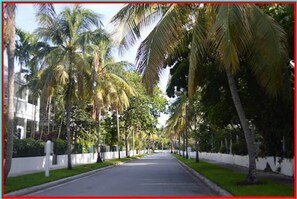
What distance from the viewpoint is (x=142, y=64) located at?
14.8m

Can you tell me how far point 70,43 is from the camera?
29.9m

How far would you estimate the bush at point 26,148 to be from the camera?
93.8 feet

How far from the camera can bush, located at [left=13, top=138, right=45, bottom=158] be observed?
28.6 metres

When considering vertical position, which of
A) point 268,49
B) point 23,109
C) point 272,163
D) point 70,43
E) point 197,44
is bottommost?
point 272,163

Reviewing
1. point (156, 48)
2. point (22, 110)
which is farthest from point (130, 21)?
point (22, 110)

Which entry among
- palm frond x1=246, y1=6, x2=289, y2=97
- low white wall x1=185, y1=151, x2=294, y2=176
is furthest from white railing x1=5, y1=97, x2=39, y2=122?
palm frond x1=246, y1=6, x2=289, y2=97

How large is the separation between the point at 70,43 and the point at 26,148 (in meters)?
7.55

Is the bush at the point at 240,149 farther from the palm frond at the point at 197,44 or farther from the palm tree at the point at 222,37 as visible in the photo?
the palm frond at the point at 197,44

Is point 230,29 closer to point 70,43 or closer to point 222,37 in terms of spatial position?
point 222,37

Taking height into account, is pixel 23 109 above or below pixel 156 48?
above

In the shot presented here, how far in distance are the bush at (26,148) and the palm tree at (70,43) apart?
3824mm

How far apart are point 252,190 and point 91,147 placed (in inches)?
1558

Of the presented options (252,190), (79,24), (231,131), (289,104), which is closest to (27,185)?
(252,190)

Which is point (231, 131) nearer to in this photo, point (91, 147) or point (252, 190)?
point (91, 147)
